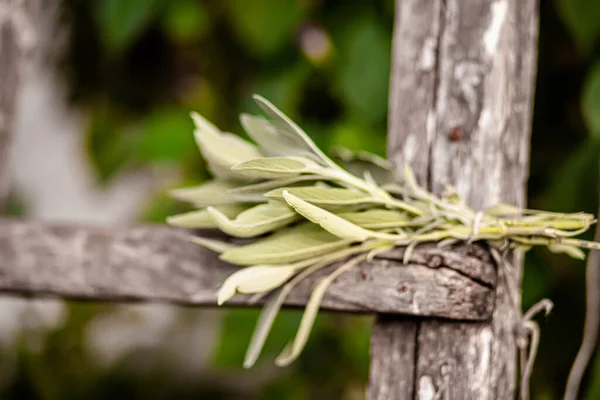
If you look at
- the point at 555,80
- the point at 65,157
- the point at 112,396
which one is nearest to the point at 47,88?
the point at 65,157

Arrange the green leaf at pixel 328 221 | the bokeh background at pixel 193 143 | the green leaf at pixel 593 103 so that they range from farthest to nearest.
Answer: the bokeh background at pixel 193 143, the green leaf at pixel 593 103, the green leaf at pixel 328 221

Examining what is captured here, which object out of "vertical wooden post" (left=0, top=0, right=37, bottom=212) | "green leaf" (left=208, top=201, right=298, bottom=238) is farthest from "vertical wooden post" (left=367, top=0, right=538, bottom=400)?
"vertical wooden post" (left=0, top=0, right=37, bottom=212)

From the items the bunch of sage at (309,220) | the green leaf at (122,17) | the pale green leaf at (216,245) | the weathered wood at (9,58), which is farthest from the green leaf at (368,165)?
the green leaf at (122,17)

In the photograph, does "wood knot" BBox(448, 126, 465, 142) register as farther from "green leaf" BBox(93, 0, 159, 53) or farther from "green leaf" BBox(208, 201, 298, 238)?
"green leaf" BBox(93, 0, 159, 53)

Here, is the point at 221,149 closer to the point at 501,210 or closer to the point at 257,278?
the point at 257,278

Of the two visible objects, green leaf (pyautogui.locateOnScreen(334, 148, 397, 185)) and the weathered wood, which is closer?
green leaf (pyautogui.locateOnScreen(334, 148, 397, 185))

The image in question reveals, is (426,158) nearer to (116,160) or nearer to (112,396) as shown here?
(116,160)

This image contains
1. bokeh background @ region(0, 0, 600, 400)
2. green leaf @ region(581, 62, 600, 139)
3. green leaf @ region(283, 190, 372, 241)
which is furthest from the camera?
bokeh background @ region(0, 0, 600, 400)

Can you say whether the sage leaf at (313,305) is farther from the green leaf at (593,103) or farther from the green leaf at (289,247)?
the green leaf at (593,103)
